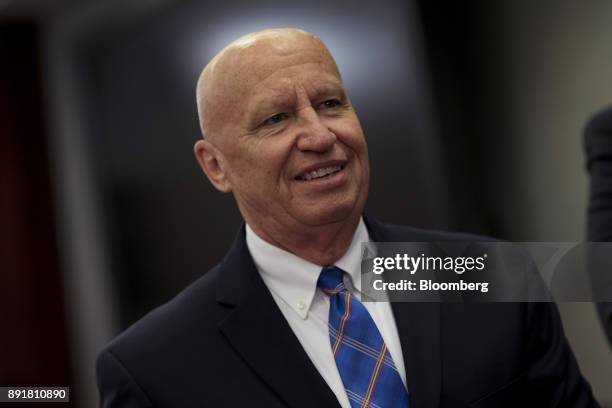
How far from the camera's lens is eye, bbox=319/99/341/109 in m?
1.12

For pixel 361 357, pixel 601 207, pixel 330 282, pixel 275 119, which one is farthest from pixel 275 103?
pixel 601 207

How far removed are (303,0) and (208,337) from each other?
26.2 inches

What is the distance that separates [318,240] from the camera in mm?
1145

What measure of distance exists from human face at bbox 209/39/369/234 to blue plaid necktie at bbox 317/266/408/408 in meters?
0.14

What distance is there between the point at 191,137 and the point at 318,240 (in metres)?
0.37

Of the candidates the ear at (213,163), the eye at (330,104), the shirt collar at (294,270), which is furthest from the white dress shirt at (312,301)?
the eye at (330,104)

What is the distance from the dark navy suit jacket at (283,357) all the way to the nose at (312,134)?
0.22 m

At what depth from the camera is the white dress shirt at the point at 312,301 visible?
3.65 feet

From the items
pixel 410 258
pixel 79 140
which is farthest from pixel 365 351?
pixel 79 140

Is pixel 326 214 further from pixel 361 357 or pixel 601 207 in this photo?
pixel 601 207

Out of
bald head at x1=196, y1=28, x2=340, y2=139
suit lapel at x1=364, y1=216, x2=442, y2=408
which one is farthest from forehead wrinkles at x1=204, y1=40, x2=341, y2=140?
suit lapel at x1=364, y1=216, x2=442, y2=408

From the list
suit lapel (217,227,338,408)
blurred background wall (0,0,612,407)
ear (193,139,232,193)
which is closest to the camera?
suit lapel (217,227,338,408)

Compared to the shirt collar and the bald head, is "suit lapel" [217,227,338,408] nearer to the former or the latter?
the shirt collar

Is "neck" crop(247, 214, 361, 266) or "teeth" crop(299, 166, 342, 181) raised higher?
"teeth" crop(299, 166, 342, 181)
